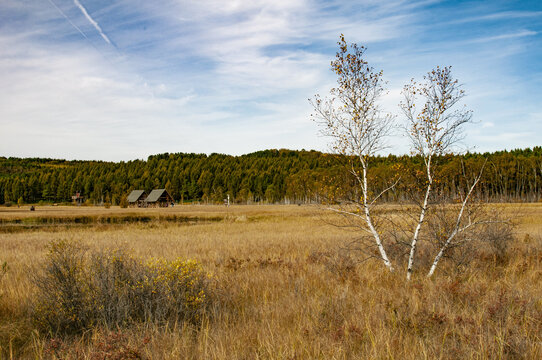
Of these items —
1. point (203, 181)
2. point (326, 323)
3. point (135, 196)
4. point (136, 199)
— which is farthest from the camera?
point (203, 181)

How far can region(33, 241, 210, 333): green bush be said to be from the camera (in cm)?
551

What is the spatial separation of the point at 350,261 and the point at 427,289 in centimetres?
291

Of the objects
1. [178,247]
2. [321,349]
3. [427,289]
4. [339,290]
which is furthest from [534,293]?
[178,247]

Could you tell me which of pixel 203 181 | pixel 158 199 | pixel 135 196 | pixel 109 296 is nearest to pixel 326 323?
pixel 109 296

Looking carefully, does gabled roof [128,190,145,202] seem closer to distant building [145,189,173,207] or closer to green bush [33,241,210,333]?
distant building [145,189,173,207]

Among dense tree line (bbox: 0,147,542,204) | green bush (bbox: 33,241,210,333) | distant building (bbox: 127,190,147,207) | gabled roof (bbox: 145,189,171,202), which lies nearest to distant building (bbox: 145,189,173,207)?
gabled roof (bbox: 145,189,171,202)

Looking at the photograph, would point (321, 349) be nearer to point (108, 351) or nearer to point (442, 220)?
point (108, 351)

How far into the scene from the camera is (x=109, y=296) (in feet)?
18.8

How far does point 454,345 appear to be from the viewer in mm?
4359

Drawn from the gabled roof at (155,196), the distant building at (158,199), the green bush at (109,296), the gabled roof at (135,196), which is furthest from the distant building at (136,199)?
the green bush at (109,296)

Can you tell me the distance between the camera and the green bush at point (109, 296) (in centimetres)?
551

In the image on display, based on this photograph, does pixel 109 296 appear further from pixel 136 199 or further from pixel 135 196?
pixel 135 196

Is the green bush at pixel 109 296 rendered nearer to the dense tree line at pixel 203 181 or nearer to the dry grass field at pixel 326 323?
the dry grass field at pixel 326 323

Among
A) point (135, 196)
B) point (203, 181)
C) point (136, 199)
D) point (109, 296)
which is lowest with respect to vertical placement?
point (136, 199)
